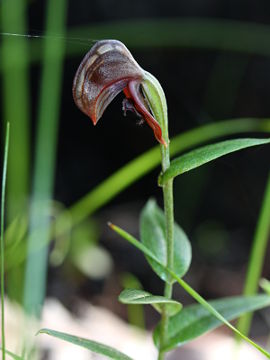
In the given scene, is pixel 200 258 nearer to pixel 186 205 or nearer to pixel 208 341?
pixel 186 205

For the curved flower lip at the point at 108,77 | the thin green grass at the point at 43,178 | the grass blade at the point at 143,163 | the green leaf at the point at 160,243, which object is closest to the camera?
the curved flower lip at the point at 108,77

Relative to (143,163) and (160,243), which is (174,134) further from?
(160,243)

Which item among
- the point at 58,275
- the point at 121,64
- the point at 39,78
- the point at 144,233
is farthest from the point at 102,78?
the point at 39,78

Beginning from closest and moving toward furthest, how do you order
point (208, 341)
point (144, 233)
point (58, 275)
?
point (144, 233) → point (208, 341) → point (58, 275)

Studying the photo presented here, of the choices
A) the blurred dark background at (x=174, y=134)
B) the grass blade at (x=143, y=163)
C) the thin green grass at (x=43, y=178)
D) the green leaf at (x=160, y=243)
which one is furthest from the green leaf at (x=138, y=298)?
the blurred dark background at (x=174, y=134)

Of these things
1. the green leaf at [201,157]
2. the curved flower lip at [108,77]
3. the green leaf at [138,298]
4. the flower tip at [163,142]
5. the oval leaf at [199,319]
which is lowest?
the oval leaf at [199,319]

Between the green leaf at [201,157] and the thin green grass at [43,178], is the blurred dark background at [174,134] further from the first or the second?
the green leaf at [201,157]
